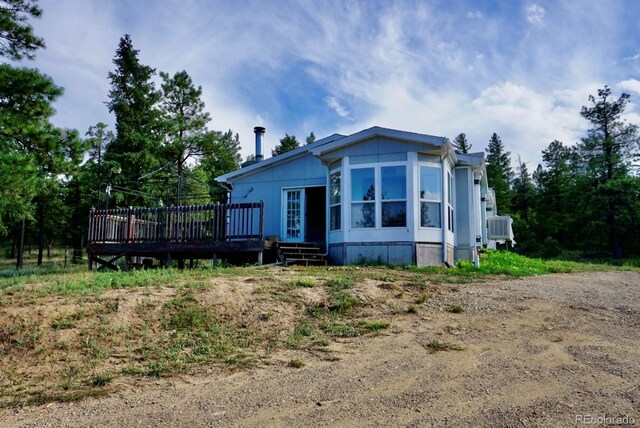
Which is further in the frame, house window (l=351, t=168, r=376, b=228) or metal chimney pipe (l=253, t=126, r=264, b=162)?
metal chimney pipe (l=253, t=126, r=264, b=162)

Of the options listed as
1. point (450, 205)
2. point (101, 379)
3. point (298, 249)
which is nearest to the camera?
point (101, 379)

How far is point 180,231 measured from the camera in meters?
12.3

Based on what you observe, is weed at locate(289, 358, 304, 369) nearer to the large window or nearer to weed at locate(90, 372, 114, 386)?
weed at locate(90, 372, 114, 386)

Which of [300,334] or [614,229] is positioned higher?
[614,229]

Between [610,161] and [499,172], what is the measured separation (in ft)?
43.3

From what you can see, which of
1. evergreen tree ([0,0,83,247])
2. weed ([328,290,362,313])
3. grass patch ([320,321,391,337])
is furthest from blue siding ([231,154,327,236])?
grass patch ([320,321,391,337])

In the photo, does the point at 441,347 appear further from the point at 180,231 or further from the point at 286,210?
the point at 286,210

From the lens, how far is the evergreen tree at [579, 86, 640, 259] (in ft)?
107

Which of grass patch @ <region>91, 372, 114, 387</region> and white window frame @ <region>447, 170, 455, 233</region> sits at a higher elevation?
white window frame @ <region>447, 170, 455, 233</region>

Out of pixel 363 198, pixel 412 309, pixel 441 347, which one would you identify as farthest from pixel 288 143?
pixel 441 347

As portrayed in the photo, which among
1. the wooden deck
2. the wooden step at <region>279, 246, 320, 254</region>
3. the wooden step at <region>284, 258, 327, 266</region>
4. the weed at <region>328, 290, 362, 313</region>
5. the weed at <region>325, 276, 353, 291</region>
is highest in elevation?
the wooden deck

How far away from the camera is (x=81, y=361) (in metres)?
5.02

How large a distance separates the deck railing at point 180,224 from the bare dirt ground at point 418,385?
6.67 metres
